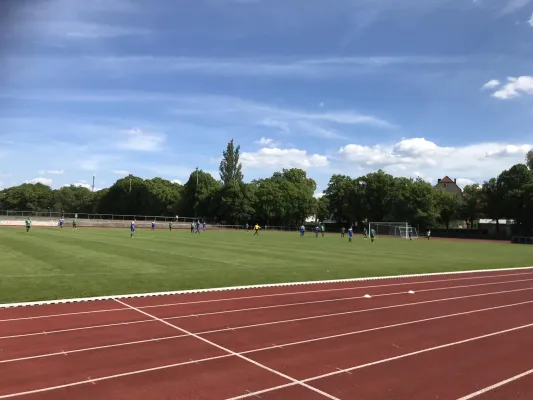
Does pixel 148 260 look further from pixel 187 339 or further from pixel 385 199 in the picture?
pixel 385 199

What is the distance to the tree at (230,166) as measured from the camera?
98.2 m

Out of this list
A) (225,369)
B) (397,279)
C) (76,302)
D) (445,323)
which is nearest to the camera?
(225,369)

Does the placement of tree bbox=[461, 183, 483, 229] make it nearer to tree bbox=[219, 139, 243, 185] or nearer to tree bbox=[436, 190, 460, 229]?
tree bbox=[436, 190, 460, 229]

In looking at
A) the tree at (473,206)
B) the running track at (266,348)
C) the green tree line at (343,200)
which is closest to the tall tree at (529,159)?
the green tree line at (343,200)

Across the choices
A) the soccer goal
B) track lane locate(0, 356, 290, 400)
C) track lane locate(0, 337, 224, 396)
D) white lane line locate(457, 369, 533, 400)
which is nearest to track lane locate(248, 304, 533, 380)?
track lane locate(0, 356, 290, 400)

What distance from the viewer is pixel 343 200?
95062 millimetres

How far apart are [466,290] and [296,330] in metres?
8.08

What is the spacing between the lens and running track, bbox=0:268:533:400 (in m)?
5.36

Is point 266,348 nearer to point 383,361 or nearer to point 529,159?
Answer: point 383,361

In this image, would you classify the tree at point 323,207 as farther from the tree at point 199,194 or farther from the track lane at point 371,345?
the track lane at point 371,345

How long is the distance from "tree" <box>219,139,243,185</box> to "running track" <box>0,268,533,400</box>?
286 ft

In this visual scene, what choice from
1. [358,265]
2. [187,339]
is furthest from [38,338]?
[358,265]

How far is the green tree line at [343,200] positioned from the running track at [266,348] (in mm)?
69694

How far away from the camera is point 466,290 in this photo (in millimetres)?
13727
